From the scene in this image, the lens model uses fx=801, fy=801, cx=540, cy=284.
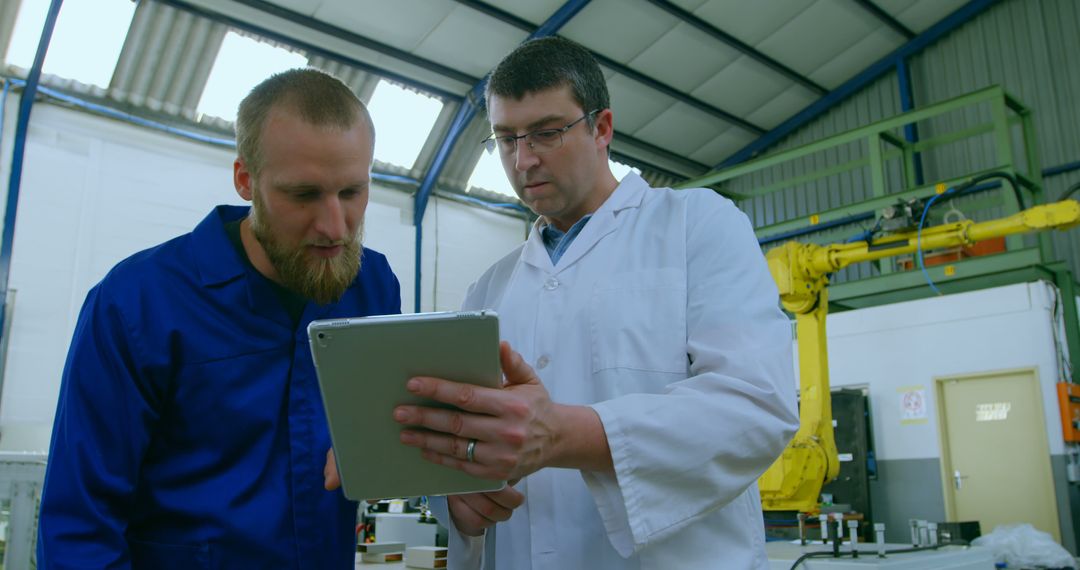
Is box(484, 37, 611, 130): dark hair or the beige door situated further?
the beige door

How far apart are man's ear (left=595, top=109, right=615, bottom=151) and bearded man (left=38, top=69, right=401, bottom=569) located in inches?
17.4

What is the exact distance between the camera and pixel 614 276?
1268 millimetres

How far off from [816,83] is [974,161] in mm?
2119

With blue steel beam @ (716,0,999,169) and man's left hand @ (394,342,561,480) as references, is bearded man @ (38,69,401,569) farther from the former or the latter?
blue steel beam @ (716,0,999,169)

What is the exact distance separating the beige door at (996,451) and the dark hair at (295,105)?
216 inches

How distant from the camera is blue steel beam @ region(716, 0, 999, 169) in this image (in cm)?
959

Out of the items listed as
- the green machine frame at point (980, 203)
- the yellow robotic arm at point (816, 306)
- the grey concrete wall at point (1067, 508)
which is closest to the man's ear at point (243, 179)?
the yellow robotic arm at point (816, 306)

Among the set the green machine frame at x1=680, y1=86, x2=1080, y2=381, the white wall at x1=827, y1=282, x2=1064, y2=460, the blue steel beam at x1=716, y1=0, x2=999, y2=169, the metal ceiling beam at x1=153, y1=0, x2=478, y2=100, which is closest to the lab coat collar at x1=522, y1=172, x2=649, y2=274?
the green machine frame at x1=680, y1=86, x2=1080, y2=381

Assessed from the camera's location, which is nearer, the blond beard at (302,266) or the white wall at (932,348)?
the blond beard at (302,266)

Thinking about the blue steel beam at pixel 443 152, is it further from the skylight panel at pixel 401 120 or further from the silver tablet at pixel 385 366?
the silver tablet at pixel 385 366

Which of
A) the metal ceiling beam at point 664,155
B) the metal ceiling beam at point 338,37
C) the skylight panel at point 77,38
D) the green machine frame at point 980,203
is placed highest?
the metal ceiling beam at point 664,155

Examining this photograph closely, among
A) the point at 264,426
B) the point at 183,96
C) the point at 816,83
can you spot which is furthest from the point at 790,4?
the point at 264,426

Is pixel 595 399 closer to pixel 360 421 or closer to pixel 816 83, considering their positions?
pixel 360 421

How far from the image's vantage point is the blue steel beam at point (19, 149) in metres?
6.06
